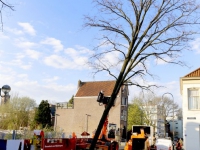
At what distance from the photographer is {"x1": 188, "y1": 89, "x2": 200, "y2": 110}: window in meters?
26.9

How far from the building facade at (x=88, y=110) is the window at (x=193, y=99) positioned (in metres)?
26.1

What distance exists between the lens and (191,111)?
26.6 m

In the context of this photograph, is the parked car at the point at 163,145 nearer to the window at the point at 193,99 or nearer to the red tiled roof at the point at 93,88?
the window at the point at 193,99

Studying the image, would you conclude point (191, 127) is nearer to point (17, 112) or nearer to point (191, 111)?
point (191, 111)

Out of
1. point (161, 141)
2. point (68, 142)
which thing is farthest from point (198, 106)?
point (68, 142)

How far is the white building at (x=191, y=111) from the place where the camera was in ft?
83.5

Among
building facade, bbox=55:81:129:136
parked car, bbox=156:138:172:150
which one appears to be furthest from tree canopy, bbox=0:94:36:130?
parked car, bbox=156:138:172:150

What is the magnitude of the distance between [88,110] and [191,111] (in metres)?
31.6

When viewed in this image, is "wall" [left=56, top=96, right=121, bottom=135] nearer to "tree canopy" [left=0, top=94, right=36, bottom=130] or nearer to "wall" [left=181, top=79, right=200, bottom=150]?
"tree canopy" [left=0, top=94, right=36, bottom=130]

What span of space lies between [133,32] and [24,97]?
1752 inches

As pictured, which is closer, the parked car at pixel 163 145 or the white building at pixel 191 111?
the parked car at pixel 163 145

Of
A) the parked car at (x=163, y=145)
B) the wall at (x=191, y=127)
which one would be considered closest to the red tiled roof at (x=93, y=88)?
the wall at (x=191, y=127)

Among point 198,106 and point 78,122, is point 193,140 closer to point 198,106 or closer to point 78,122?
point 198,106

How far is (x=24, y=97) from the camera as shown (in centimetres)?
5488
